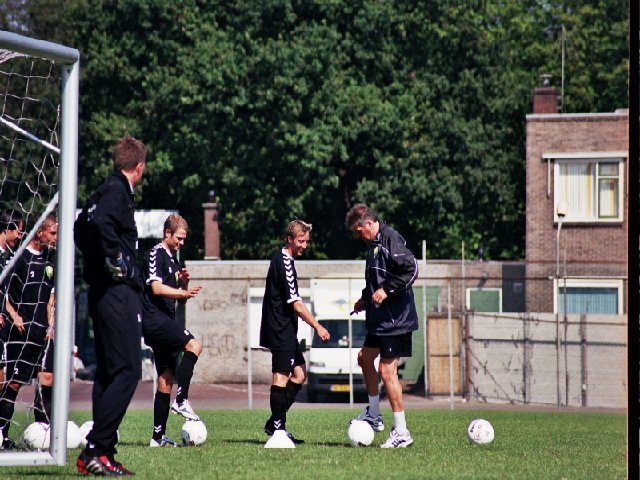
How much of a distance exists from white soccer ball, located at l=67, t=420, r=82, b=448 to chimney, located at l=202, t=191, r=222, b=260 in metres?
29.0

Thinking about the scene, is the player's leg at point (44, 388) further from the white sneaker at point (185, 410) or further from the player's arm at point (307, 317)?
the player's arm at point (307, 317)

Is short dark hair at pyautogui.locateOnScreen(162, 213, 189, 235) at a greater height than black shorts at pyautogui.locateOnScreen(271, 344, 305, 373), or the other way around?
short dark hair at pyautogui.locateOnScreen(162, 213, 189, 235)

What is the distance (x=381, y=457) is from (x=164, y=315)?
2657 mm

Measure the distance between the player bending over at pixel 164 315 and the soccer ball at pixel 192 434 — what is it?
0.12m

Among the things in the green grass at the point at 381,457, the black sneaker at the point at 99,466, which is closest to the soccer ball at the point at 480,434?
the green grass at the point at 381,457

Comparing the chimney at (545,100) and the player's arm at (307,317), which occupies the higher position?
the chimney at (545,100)

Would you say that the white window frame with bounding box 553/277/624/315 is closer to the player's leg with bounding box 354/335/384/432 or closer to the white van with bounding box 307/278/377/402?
the white van with bounding box 307/278/377/402

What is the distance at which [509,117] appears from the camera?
44.7 meters

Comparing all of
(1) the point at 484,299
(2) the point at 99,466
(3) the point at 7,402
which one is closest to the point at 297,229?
(3) the point at 7,402

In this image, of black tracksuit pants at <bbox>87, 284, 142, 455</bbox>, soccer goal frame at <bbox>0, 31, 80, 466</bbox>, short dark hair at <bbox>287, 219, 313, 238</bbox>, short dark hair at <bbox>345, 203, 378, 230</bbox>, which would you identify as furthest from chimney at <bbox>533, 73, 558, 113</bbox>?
black tracksuit pants at <bbox>87, 284, 142, 455</bbox>

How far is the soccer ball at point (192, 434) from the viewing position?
11.6 meters

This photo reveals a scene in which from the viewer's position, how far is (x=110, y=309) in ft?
27.4

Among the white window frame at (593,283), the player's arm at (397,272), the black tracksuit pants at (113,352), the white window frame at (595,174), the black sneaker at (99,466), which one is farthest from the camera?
the white window frame at (595,174)

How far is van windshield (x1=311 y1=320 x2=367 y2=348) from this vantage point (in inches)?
1151
